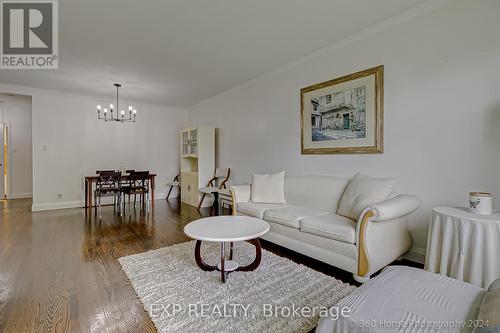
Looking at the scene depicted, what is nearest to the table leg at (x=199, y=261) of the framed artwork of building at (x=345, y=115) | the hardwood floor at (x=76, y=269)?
the hardwood floor at (x=76, y=269)

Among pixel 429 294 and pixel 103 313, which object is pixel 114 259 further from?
pixel 429 294

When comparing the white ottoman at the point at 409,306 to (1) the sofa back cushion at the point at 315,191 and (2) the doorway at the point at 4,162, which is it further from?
(2) the doorway at the point at 4,162

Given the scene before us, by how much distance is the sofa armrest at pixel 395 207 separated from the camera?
6.02 ft

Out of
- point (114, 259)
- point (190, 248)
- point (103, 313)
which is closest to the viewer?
point (103, 313)

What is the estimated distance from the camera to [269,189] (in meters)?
3.29

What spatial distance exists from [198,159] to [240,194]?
2122mm

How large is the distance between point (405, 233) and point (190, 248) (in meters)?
2.24

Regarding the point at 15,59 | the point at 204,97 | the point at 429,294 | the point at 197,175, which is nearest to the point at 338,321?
the point at 429,294

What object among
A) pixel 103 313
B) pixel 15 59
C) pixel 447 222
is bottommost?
pixel 103 313

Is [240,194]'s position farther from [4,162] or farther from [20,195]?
[4,162]

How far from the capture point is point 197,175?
Result: 17.1ft

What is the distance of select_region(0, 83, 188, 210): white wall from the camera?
15.9ft

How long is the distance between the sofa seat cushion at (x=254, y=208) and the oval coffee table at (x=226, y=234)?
0.56m

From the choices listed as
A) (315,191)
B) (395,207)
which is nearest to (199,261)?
(315,191)
